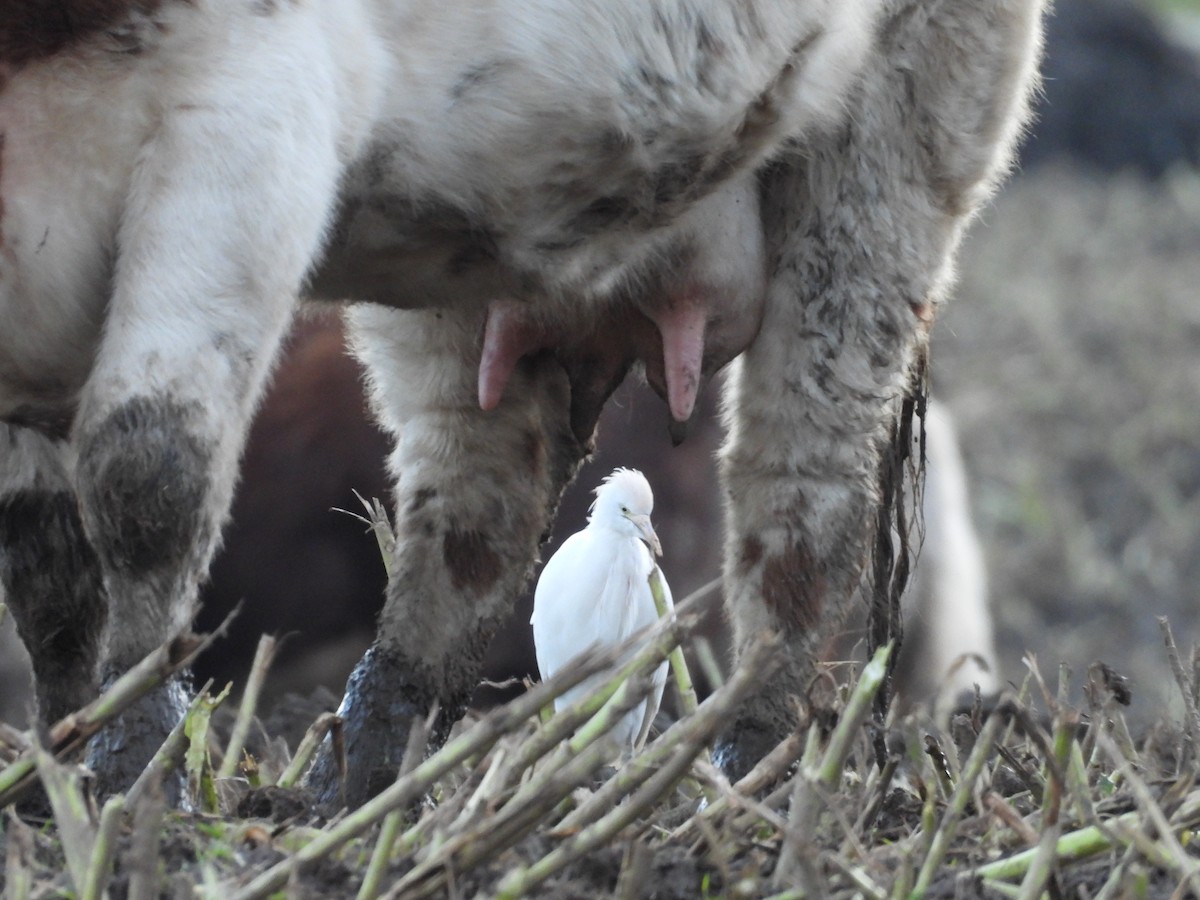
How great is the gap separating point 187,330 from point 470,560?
4.00 feet

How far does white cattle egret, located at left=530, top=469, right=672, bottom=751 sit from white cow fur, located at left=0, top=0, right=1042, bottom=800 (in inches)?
6.2

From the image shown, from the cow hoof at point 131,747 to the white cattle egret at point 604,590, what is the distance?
910 millimetres

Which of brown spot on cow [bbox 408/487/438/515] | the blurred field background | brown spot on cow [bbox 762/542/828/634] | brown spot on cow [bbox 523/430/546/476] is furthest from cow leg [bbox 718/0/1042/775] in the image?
the blurred field background

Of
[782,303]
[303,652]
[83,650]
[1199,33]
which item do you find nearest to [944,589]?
[303,652]

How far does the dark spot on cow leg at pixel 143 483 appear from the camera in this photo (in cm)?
222

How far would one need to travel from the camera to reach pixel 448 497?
135 inches

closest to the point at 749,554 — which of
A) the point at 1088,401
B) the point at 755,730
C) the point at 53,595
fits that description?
the point at 755,730

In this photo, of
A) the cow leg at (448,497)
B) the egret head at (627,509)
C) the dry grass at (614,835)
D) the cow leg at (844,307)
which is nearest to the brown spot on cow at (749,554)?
the cow leg at (844,307)

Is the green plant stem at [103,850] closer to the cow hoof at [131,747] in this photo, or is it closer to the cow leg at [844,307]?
the cow hoof at [131,747]

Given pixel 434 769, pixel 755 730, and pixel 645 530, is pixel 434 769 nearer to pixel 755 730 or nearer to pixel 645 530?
pixel 755 730

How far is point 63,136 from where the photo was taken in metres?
2.30

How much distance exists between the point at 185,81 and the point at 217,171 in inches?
5.2

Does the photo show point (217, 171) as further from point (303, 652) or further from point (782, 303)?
point (303, 652)

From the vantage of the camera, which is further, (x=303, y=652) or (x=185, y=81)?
(x=303, y=652)
